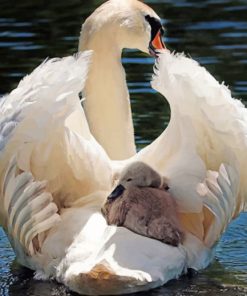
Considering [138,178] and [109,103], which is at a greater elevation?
[138,178]

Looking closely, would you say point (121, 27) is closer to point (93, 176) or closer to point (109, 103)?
point (109, 103)

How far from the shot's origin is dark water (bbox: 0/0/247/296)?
22.6ft

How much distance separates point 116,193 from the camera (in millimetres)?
6672

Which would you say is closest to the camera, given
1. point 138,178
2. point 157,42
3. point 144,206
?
point 144,206

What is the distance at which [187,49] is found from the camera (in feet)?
41.9

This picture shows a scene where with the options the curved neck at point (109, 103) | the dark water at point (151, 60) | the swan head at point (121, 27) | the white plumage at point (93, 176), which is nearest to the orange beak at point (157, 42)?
the swan head at point (121, 27)

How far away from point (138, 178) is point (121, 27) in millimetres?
1562

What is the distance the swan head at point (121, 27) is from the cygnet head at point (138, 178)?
1.36 m

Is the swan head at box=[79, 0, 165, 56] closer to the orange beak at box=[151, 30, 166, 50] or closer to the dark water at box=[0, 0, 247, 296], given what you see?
the orange beak at box=[151, 30, 166, 50]

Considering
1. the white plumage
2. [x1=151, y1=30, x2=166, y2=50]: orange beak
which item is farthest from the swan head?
the white plumage

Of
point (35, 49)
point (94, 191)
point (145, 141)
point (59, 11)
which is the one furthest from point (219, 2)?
point (94, 191)

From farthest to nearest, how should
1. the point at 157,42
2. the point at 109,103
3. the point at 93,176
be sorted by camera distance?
the point at 157,42, the point at 109,103, the point at 93,176

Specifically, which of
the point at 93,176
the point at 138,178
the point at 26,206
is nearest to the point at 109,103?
the point at 93,176

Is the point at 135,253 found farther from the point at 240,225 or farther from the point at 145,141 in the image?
the point at 145,141
